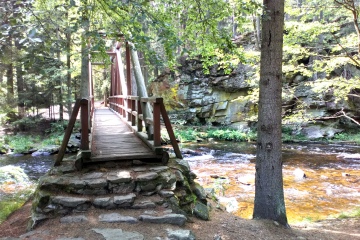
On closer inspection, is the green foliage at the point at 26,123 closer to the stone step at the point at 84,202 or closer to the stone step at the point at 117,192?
the stone step at the point at 117,192

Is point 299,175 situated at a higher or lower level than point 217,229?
lower

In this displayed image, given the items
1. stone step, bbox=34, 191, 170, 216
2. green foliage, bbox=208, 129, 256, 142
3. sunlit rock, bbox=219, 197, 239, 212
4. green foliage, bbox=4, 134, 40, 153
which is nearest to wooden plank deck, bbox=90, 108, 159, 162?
stone step, bbox=34, 191, 170, 216

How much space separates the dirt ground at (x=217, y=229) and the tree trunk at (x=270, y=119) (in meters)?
0.33

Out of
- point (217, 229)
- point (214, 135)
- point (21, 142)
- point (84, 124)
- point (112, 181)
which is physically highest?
point (84, 124)

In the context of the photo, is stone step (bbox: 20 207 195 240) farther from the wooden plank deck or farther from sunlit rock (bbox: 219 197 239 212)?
sunlit rock (bbox: 219 197 239 212)

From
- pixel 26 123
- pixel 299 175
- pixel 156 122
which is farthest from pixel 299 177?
pixel 26 123

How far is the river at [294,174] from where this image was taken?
6.71 m

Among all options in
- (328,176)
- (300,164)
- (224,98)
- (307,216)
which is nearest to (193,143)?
(224,98)

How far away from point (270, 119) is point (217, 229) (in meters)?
1.86

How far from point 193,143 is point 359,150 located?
28.4ft

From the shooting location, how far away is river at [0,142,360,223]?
22.0 feet

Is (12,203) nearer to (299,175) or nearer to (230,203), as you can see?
(230,203)

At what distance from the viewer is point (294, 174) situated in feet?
31.1

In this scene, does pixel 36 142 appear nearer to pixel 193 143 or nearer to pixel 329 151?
pixel 193 143
